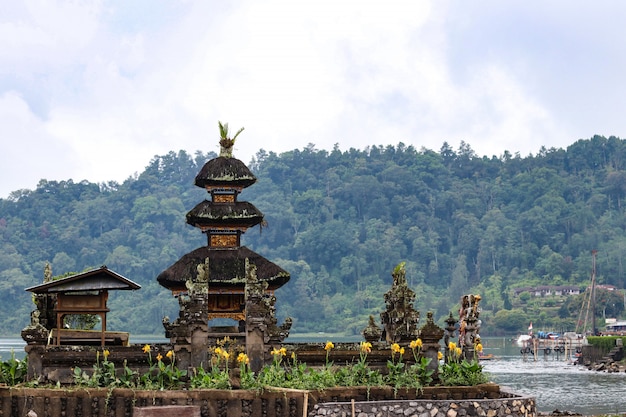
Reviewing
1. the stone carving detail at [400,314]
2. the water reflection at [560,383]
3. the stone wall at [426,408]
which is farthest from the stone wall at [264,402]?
the water reflection at [560,383]

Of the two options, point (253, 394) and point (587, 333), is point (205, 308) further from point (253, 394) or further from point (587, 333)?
point (587, 333)

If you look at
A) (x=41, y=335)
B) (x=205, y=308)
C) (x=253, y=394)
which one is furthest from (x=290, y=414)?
(x=41, y=335)

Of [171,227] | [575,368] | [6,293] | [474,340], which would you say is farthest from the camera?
[171,227]

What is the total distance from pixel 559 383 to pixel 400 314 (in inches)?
2149

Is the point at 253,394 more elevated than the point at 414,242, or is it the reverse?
the point at 414,242

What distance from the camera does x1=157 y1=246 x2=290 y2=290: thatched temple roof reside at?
40562 mm

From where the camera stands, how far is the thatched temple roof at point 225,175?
42719 millimetres

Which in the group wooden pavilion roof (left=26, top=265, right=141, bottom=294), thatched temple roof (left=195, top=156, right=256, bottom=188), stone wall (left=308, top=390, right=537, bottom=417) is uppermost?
thatched temple roof (left=195, top=156, right=256, bottom=188)

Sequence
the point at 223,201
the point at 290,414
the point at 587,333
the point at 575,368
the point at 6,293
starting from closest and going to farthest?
the point at 290,414 → the point at 223,201 → the point at 575,368 → the point at 587,333 → the point at 6,293

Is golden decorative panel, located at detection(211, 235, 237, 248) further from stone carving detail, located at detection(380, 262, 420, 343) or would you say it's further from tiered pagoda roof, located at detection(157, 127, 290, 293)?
stone carving detail, located at detection(380, 262, 420, 343)

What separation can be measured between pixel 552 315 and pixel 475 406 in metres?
147

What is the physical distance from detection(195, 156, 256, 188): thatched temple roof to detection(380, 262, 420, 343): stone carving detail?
8196 mm

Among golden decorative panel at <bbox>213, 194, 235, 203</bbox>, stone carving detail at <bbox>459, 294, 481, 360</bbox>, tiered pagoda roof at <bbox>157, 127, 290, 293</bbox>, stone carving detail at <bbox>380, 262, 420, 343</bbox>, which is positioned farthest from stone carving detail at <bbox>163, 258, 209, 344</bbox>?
golden decorative panel at <bbox>213, 194, 235, 203</bbox>

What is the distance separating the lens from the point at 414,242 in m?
200
